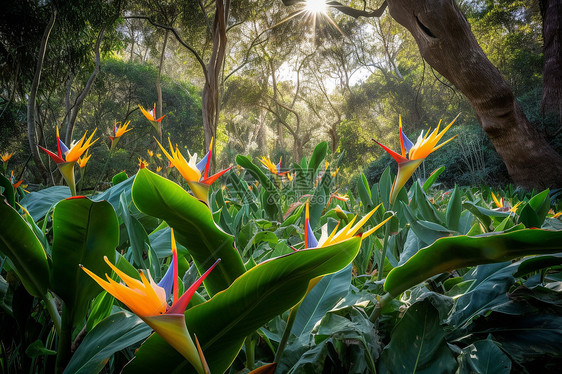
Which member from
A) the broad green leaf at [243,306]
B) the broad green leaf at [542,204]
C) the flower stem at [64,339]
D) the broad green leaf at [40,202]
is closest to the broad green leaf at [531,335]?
the broad green leaf at [243,306]

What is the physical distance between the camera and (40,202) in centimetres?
79

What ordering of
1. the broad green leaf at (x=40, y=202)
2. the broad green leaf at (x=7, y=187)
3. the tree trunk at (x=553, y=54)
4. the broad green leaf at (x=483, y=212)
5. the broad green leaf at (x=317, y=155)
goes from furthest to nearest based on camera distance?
the tree trunk at (x=553, y=54), the broad green leaf at (x=317, y=155), the broad green leaf at (x=40, y=202), the broad green leaf at (x=483, y=212), the broad green leaf at (x=7, y=187)

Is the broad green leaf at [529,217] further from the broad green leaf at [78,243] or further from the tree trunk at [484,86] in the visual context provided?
the tree trunk at [484,86]

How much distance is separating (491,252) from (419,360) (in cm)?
15

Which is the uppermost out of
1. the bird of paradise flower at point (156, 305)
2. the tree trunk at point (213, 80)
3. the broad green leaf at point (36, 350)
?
the tree trunk at point (213, 80)

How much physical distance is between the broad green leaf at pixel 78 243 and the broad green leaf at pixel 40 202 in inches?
20.8

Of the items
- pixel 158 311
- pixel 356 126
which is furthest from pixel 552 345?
pixel 356 126

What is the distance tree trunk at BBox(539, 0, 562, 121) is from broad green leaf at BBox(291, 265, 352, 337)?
4669 millimetres

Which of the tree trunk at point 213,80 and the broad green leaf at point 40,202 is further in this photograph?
the tree trunk at point 213,80

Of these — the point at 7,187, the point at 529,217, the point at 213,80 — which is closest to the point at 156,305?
the point at 7,187

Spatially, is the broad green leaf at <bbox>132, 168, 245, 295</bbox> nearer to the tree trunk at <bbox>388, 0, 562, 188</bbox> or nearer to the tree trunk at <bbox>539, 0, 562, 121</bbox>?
the tree trunk at <bbox>388, 0, 562, 188</bbox>

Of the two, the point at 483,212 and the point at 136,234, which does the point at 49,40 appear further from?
the point at 483,212

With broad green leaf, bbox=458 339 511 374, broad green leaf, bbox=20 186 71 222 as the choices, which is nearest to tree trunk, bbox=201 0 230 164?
broad green leaf, bbox=20 186 71 222

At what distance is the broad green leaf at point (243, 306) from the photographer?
23 centimetres
